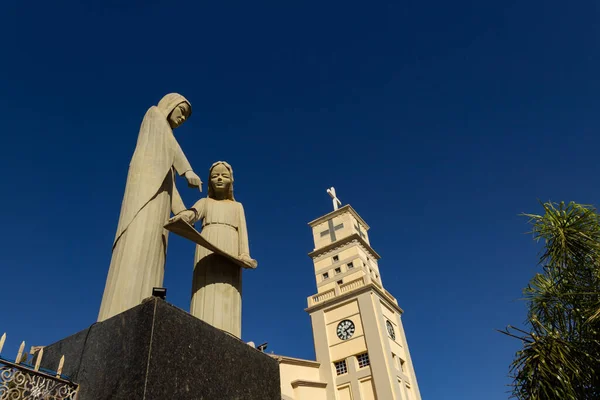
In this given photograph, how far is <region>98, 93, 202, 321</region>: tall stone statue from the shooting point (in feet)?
12.2

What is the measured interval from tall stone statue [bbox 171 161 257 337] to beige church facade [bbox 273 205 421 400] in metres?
21.4

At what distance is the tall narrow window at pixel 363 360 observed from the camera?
28.5m

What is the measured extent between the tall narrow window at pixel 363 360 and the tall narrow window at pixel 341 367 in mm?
1033

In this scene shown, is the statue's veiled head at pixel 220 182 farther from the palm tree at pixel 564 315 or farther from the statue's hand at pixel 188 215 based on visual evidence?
the palm tree at pixel 564 315

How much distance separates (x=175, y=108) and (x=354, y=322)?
1078 inches

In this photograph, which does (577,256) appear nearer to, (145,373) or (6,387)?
(145,373)

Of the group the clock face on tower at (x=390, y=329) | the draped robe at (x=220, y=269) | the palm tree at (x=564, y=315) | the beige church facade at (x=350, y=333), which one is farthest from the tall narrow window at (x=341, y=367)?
the draped robe at (x=220, y=269)

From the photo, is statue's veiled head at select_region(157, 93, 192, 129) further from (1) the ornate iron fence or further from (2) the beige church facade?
(2) the beige church facade

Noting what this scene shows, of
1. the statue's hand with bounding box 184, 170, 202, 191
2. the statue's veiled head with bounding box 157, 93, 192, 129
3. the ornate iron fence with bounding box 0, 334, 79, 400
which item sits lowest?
the ornate iron fence with bounding box 0, 334, 79, 400

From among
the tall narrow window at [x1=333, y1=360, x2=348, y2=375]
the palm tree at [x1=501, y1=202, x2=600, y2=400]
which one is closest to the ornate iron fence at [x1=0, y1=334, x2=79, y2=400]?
the palm tree at [x1=501, y1=202, x2=600, y2=400]

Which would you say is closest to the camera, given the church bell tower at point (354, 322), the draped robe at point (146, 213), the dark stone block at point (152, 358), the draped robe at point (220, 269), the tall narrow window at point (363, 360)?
the dark stone block at point (152, 358)

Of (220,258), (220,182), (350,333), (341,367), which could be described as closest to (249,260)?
(220,258)

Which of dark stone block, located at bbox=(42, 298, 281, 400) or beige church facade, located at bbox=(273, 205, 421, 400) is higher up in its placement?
beige church facade, located at bbox=(273, 205, 421, 400)

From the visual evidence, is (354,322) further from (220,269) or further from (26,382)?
(26,382)
